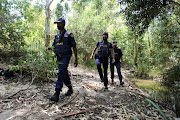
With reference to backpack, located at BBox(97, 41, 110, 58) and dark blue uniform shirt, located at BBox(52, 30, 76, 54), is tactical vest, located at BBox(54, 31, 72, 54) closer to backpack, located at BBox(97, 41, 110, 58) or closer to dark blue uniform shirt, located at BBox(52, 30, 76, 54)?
dark blue uniform shirt, located at BBox(52, 30, 76, 54)

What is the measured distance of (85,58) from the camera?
14133 millimetres

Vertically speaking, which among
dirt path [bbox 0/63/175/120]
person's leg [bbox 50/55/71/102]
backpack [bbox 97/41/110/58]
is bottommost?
dirt path [bbox 0/63/175/120]

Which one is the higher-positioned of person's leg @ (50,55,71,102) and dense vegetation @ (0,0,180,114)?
dense vegetation @ (0,0,180,114)

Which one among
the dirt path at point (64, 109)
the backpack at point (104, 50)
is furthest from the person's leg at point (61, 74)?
the backpack at point (104, 50)

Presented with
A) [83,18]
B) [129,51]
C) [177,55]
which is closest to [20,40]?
[83,18]

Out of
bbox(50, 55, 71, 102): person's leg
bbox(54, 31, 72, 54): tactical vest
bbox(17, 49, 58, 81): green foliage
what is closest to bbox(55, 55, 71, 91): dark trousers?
bbox(50, 55, 71, 102): person's leg

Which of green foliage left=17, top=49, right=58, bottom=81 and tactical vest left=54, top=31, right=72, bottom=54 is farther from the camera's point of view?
green foliage left=17, top=49, right=58, bottom=81

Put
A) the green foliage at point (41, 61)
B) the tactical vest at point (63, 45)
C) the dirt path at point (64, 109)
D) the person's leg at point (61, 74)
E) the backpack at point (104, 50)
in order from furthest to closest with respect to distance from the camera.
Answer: the backpack at point (104, 50) → the green foliage at point (41, 61) → the tactical vest at point (63, 45) → the person's leg at point (61, 74) → the dirt path at point (64, 109)

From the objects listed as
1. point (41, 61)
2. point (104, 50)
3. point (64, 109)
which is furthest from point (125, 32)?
point (64, 109)

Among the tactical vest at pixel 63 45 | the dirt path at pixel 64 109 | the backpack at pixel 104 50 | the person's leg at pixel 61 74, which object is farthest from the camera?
the backpack at pixel 104 50

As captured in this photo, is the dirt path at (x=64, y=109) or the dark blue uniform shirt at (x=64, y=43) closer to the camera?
the dirt path at (x=64, y=109)

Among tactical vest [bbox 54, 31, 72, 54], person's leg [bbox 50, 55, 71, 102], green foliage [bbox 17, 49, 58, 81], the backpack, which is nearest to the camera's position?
person's leg [bbox 50, 55, 71, 102]

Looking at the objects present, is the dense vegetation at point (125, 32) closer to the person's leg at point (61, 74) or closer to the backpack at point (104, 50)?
the person's leg at point (61, 74)

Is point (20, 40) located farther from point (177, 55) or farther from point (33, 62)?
point (177, 55)
